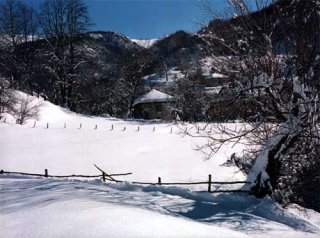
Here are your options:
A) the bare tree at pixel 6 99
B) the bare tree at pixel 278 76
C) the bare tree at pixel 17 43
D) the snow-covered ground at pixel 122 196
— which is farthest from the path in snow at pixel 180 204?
the bare tree at pixel 17 43

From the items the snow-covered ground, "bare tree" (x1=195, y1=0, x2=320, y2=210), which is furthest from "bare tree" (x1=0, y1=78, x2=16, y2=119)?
"bare tree" (x1=195, y1=0, x2=320, y2=210)

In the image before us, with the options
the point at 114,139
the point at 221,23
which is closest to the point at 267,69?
the point at 221,23

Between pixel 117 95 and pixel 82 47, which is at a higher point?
pixel 82 47

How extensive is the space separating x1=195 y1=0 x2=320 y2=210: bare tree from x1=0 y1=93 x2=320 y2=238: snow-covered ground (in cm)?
122

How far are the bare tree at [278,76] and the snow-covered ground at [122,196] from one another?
3.99 ft

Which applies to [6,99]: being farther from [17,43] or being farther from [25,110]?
[17,43]

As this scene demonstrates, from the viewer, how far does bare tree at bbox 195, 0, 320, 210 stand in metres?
11.7

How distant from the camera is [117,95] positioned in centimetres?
6238

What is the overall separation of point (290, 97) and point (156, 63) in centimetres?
8836

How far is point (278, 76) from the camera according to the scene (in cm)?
1213

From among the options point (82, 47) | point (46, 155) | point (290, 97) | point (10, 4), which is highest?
point (10, 4)

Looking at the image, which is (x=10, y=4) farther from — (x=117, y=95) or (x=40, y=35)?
(x=117, y=95)

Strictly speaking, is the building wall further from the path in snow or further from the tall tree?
the path in snow

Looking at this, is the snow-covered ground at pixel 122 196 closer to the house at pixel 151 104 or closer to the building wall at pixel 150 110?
the building wall at pixel 150 110
